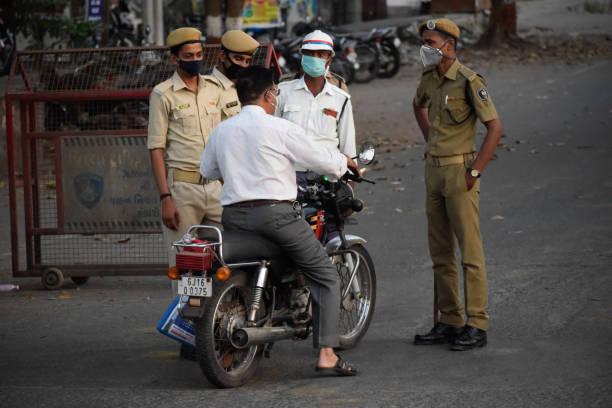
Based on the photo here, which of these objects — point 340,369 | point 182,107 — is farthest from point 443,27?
point 340,369

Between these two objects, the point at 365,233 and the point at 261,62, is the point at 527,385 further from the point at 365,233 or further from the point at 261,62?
the point at 365,233

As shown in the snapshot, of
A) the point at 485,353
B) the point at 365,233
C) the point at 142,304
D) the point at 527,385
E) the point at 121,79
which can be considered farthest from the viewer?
the point at 365,233

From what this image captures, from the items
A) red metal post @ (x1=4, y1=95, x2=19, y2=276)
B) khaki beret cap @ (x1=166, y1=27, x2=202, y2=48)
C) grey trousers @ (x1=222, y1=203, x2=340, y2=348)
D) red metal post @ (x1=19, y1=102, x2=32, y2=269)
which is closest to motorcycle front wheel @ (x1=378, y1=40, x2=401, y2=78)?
red metal post @ (x1=19, y1=102, x2=32, y2=269)

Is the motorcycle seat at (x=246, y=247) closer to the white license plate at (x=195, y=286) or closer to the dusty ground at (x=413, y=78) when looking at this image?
the white license plate at (x=195, y=286)

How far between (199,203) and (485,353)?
1.99m

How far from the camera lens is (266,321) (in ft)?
17.2

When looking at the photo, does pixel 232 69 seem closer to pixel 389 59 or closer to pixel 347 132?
pixel 347 132

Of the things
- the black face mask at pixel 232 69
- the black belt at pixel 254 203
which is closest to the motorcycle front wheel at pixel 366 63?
the black face mask at pixel 232 69

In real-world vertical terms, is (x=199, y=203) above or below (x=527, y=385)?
above

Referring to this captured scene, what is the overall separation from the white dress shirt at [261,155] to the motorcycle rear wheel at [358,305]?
3.21 ft

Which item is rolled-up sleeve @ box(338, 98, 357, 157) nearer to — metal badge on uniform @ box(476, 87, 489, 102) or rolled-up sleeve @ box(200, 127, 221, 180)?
metal badge on uniform @ box(476, 87, 489, 102)

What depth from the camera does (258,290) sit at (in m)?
5.09

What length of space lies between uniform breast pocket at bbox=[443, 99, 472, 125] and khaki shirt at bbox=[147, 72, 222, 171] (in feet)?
4.97

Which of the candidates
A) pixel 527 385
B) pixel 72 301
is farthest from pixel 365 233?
pixel 527 385
